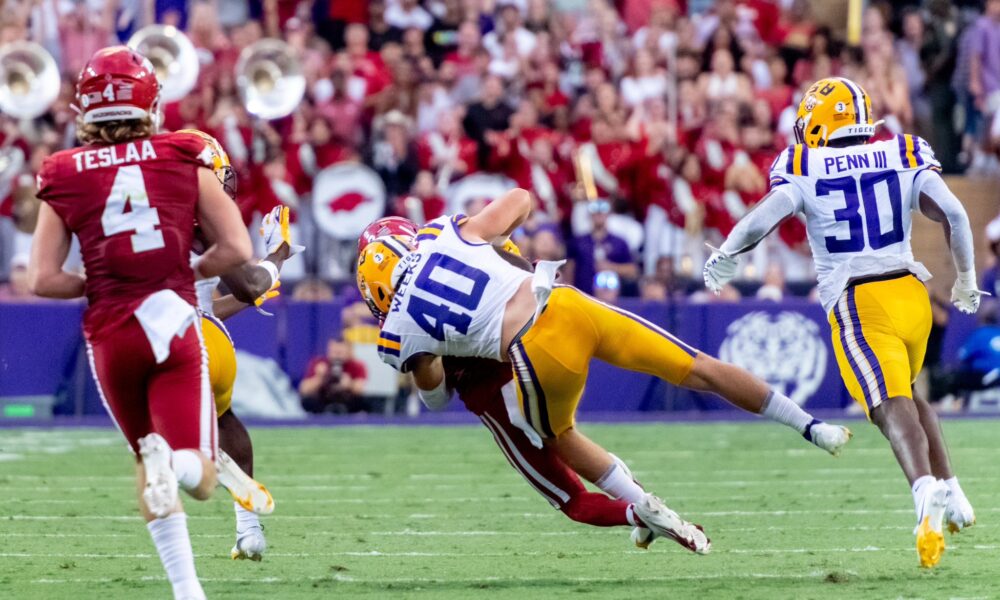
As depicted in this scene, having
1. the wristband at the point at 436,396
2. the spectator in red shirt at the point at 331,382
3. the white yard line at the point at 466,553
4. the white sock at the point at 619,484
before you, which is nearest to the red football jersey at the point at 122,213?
the wristband at the point at 436,396

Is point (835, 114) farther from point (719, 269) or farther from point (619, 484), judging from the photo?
point (619, 484)

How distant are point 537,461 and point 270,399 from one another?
22.6 feet

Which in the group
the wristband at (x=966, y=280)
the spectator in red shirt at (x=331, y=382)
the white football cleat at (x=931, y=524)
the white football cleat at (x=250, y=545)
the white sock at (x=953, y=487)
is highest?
the wristband at (x=966, y=280)

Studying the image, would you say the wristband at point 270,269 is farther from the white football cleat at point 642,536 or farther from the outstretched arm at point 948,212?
the outstretched arm at point 948,212

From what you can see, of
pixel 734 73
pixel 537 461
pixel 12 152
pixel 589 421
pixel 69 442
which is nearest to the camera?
pixel 537 461

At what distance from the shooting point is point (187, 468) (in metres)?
5.16

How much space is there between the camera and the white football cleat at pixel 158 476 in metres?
5.03

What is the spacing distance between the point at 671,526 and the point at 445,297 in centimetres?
123

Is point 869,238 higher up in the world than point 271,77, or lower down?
higher up

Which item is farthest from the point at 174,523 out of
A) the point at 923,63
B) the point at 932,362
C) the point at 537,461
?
the point at 923,63

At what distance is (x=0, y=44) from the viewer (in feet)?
48.3

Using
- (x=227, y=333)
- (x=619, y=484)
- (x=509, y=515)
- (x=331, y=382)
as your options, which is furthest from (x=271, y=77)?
(x=619, y=484)

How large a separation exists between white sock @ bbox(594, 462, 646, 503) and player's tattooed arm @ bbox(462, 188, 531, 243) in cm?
103

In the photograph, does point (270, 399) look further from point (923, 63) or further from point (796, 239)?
point (923, 63)
